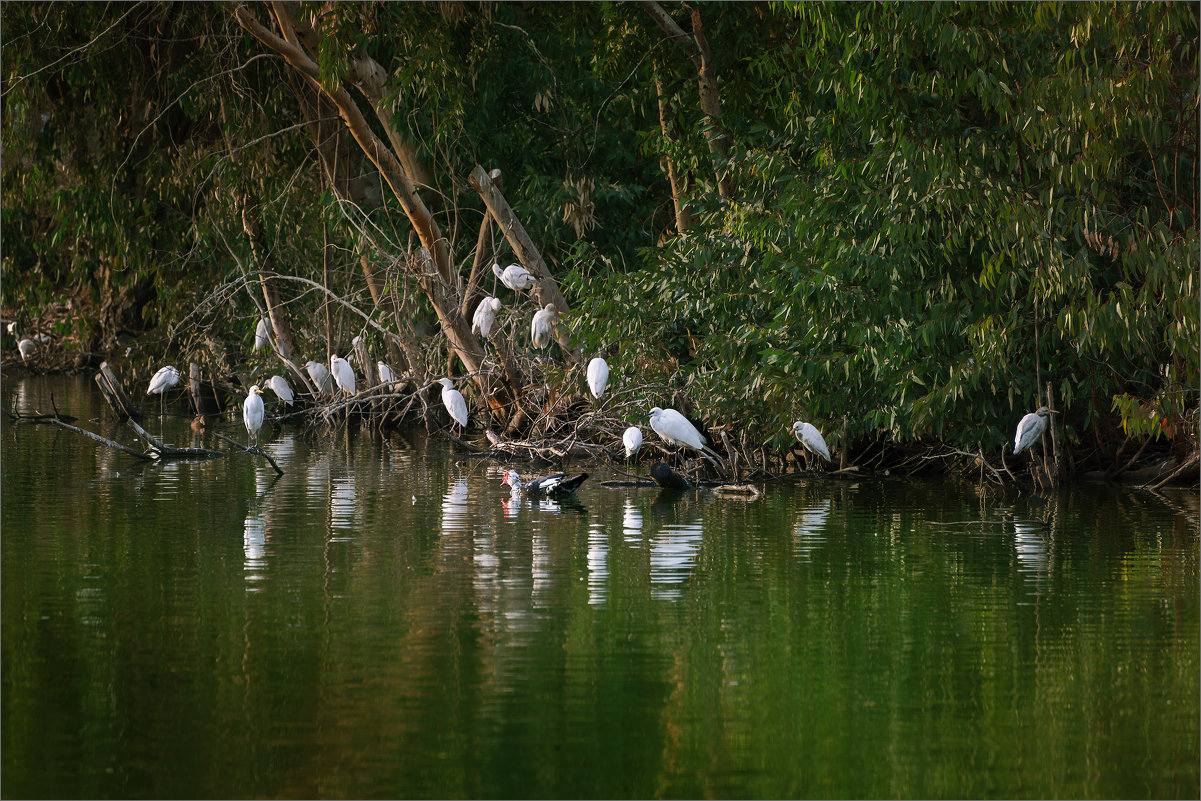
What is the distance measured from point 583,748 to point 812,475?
823 centimetres

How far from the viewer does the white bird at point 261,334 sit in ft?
60.3

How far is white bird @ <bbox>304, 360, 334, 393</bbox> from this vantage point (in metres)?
17.7

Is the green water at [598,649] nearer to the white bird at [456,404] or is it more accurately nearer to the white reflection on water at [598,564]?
the white reflection on water at [598,564]

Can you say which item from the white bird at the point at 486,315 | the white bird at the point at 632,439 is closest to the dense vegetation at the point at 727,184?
the white bird at the point at 632,439

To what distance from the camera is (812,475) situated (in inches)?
512

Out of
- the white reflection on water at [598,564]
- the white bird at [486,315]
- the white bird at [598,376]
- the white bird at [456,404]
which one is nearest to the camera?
the white reflection on water at [598,564]

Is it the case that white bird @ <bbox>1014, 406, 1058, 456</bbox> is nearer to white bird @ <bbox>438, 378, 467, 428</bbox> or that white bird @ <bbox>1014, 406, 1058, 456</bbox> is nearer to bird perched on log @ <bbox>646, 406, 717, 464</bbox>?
bird perched on log @ <bbox>646, 406, 717, 464</bbox>

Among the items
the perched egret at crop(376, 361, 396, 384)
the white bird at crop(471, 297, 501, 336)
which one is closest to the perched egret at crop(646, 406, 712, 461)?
A: the white bird at crop(471, 297, 501, 336)

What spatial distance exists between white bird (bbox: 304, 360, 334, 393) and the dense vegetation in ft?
2.91

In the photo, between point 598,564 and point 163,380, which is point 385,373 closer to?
point 163,380

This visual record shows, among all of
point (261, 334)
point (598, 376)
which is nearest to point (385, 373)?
point (261, 334)

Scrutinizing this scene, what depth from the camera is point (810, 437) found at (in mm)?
11961

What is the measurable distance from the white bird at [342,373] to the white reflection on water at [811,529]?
273 inches

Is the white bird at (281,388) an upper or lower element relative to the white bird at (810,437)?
upper
